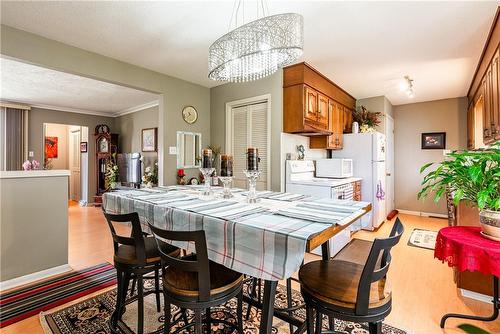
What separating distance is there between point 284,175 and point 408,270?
183 centimetres

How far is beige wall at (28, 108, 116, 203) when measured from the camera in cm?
579

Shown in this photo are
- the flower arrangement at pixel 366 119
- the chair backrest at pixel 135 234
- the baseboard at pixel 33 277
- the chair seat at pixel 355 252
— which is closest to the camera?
the chair backrest at pixel 135 234

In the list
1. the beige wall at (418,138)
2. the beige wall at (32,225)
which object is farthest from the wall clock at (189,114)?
the beige wall at (418,138)

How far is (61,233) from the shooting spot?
2742 mm

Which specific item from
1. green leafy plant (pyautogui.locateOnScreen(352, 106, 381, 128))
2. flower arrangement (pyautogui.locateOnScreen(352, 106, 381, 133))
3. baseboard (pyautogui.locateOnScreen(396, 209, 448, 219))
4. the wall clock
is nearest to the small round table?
flower arrangement (pyautogui.locateOnScreen(352, 106, 381, 133))

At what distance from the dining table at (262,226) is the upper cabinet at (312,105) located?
195cm

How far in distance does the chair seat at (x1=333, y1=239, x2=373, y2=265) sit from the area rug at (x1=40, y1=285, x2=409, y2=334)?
1.24 metres

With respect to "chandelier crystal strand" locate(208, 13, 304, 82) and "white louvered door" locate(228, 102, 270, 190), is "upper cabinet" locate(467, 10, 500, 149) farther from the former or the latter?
"white louvered door" locate(228, 102, 270, 190)

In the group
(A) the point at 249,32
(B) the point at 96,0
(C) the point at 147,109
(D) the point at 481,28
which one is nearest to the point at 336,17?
(A) the point at 249,32

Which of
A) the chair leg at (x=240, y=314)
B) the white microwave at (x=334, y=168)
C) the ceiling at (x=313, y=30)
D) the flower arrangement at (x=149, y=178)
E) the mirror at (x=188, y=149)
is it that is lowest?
the chair leg at (x=240, y=314)

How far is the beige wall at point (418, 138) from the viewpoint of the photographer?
512 centimetres

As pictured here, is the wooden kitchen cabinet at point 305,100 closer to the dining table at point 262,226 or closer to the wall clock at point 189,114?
Result: the wall clock at point 189,114

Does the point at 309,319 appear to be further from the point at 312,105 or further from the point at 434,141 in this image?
the point at 434,141

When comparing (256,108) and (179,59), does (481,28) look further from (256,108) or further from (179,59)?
(179,59)
